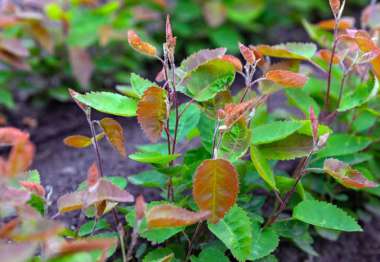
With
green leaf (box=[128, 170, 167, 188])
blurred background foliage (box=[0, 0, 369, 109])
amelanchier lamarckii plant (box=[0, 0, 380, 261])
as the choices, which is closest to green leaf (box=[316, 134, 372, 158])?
amelanchier lamarckii plant (box=[0, 0, 380, 261])

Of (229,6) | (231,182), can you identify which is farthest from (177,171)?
(229,6)

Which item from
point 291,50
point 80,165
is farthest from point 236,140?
point 80,165

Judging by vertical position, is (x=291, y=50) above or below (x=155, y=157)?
above

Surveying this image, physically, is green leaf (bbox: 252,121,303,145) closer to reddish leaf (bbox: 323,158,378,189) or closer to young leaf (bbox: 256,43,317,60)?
reddish leaf (bbox: 323,158,378,189)

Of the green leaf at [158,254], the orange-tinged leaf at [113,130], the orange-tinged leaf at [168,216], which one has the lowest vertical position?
the green leaf at [158,254]

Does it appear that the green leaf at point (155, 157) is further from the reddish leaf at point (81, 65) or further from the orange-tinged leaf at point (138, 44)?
the reddish leaf at point (81, 65)

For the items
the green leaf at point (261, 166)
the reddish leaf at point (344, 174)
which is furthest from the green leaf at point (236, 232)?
the reddish leaf at point (344, 174)

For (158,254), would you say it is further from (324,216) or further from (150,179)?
(324,216)
